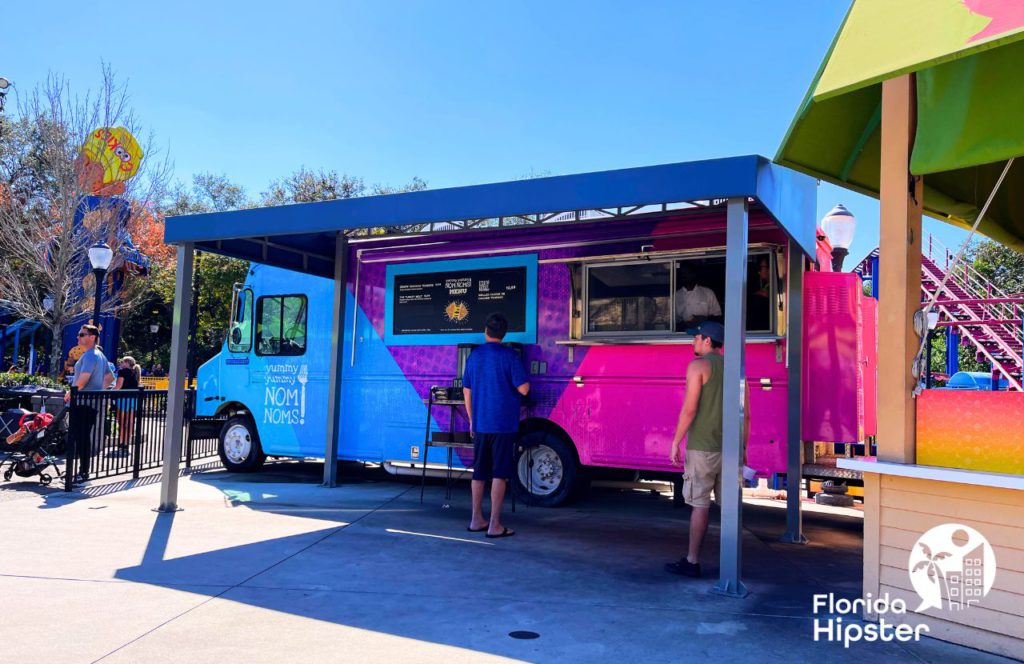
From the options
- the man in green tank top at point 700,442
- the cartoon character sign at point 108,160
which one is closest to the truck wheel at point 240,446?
the man in green tank top at point 700,442

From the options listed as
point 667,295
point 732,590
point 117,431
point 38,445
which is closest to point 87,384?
point 117,431

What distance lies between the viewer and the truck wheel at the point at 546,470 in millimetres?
7934

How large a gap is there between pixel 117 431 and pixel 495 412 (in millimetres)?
5355

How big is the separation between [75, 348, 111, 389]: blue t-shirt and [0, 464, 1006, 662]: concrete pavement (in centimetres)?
171

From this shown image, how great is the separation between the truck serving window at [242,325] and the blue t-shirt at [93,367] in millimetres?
1538

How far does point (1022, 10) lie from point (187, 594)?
17.8 ft

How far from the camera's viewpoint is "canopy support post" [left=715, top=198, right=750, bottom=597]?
5.00m

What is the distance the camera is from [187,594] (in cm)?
473

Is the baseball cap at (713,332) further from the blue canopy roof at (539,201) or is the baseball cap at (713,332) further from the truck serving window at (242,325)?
the truck serving window at (242,325)

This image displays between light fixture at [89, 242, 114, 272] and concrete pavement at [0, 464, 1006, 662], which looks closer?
concrete pavement at [0, 464, 1006, 662]

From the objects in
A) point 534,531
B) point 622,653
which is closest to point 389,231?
point 534,531

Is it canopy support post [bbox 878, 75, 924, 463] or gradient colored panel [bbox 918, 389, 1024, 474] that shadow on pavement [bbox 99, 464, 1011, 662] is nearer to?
gradient colored panel [bbox 918, 389, 1024, 474]

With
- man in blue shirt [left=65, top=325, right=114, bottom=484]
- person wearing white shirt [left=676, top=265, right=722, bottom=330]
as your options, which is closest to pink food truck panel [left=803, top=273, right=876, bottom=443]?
person wearing white shirt [left=676, top=265, right=722, bottom=330]

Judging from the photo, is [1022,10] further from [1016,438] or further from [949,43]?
[1016,438]
